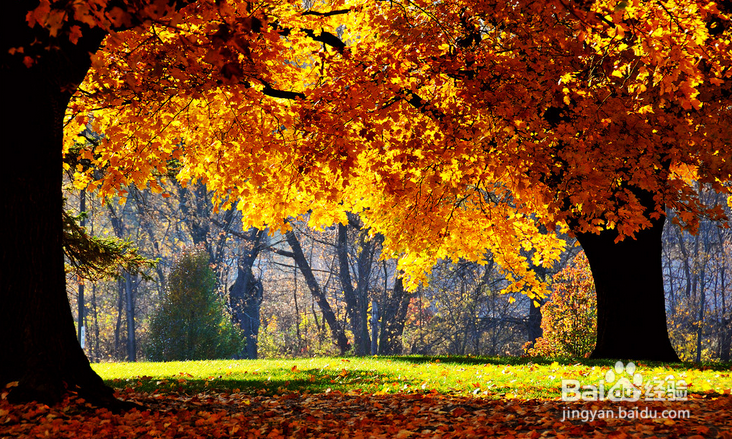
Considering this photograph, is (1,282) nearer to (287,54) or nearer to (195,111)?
(195,111)

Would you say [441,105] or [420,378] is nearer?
[420,378]

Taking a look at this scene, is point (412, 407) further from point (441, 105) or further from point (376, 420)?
point (441, 105)

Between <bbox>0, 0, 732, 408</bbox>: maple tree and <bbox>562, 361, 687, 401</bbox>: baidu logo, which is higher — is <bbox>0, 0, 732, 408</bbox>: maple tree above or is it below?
above

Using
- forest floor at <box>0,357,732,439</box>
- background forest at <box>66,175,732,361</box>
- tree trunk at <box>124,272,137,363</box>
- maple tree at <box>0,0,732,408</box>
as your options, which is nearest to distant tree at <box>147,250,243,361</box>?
background forest at <box>66,175,732,361</box>

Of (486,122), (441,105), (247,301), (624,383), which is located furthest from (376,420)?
(247,301)

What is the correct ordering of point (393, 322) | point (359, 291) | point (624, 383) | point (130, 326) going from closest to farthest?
1. point (624, 383)
2. point (359, 291)
3. point (393, 322)
4. point (130, 326)

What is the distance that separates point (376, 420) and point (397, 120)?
3.80 meters

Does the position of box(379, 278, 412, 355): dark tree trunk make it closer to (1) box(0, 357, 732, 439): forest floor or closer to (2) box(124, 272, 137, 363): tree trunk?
(2) box(124, 272, 137, 363): tree trunk

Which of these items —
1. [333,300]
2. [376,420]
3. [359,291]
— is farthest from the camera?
[333,300]

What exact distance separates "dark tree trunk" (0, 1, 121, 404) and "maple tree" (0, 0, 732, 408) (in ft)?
0.07

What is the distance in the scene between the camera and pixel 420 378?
894 centimetres

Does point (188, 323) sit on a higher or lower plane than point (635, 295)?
lower

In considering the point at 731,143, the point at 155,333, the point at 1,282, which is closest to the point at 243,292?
the point at 155,333

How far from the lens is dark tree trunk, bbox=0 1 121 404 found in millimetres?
5578
